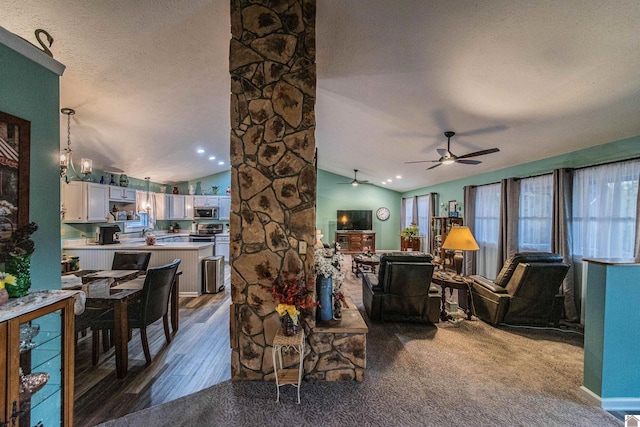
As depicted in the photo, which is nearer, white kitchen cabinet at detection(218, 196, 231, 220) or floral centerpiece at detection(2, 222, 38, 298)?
floral centerpiece at detection(2, 222, 38, 298)

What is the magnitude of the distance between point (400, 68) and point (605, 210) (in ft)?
11.3

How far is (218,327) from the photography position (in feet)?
12.0

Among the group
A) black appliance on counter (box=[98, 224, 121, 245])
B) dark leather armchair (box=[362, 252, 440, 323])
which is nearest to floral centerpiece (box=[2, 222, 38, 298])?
dark leather armchair (box=[362, 252, 440, 323])

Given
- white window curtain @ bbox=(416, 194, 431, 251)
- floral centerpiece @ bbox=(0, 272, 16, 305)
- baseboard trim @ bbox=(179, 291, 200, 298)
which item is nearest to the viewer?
floral centerpiece @ bbox=(0, 272, 16, 305)

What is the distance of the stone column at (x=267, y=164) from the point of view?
8.20 ft

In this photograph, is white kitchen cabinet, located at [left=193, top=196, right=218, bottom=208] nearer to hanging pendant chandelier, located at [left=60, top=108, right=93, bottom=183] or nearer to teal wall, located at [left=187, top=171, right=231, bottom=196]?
teal wall, located at [left=187, top=171, right=231, bottom=196]

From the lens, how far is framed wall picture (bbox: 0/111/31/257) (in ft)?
4.70

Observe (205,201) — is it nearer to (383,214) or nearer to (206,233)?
(206,233)

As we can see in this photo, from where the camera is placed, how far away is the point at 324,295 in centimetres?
261

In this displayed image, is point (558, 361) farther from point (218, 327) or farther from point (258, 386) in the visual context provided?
point (218, 327)

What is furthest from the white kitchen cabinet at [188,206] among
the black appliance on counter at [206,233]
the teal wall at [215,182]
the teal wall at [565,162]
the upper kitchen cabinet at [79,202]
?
the teal wall at [565,162]

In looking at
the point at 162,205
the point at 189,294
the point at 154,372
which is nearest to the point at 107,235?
the point at 189,294

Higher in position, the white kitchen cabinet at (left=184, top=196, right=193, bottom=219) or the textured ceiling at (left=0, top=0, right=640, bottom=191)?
the textured ceiling at (left=0, top=0, right=640, bottom=191)

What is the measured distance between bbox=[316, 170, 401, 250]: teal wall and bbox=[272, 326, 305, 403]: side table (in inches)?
328
